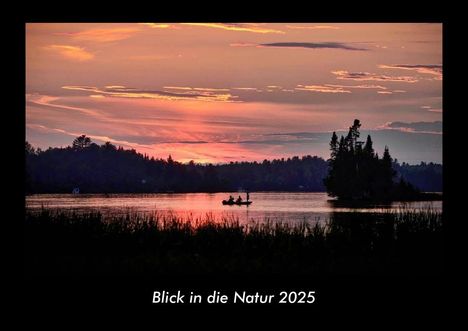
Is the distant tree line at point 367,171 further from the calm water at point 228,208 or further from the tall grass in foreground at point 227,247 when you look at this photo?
the tall grass in foreground at point 227,247

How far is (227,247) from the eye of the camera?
16.9m

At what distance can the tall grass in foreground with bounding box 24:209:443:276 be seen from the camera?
15.2 metres

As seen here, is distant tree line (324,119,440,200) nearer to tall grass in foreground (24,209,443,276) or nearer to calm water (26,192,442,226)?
calm water (26,192,442,226)

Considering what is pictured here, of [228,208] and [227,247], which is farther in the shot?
[228,208]

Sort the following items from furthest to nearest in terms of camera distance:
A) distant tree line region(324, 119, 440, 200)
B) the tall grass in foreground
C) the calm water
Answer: distant tree line region(324, 119, 440, 200) → the calm water → the tall grass in foreground

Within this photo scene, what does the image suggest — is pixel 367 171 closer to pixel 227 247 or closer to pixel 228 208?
pixel 228 208

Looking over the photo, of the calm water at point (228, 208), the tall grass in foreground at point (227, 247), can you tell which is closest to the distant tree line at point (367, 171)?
the calm water at point (228, 208)

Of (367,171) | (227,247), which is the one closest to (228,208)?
(367,171)

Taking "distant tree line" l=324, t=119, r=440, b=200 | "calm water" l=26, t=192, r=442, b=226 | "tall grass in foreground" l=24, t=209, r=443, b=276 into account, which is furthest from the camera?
"distant tree line" l=324, t=119, r=440, b=200

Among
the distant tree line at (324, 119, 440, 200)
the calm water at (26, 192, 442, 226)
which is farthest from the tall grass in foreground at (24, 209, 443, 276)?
the distant tree line at (324, 119, 440, 200)

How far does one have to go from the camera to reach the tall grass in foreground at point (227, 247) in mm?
15164
